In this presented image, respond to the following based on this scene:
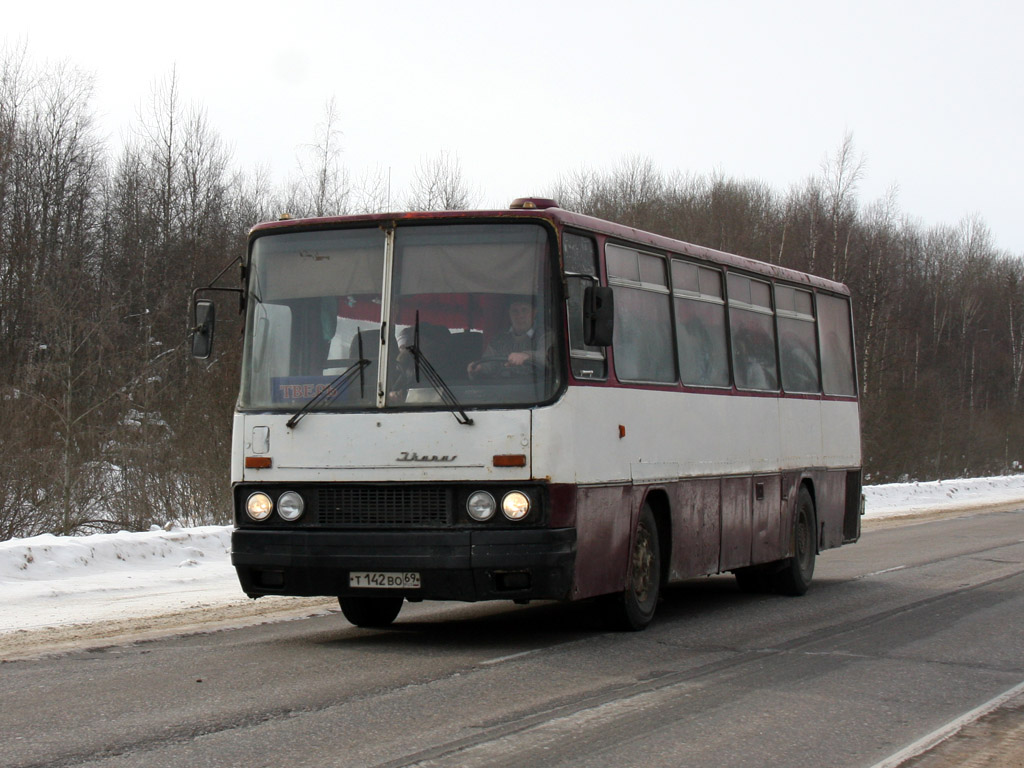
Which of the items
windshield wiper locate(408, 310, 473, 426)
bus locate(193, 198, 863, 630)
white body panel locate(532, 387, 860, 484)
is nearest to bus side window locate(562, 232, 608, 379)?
bus locate(193, 198, 863, 630)

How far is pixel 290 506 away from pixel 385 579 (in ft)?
2.81

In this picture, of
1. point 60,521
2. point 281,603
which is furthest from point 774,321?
point 60,521

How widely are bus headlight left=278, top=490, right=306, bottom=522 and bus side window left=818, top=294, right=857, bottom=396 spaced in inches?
296

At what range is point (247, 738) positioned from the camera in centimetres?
619

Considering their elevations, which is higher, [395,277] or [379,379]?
[395,277]

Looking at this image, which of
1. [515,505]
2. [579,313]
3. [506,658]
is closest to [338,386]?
[515,505]

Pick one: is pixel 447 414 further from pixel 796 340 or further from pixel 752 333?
pixel 796 340

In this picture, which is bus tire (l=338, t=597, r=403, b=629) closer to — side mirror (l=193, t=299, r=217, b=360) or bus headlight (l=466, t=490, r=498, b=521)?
bus headlight (l=466, t=490, r=498, b=521)

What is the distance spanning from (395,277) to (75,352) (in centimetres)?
1410

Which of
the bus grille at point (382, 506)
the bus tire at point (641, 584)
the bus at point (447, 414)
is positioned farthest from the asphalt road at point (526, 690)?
the bus grille at point (382, 506)

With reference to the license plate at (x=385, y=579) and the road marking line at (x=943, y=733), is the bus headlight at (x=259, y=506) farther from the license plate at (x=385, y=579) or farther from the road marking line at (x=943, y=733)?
the road marking line at (x=943, y=733)

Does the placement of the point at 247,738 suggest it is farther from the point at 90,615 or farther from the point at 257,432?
the point at 90,615

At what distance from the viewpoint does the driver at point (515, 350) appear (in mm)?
8992

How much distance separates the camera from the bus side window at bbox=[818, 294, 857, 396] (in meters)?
15.1
